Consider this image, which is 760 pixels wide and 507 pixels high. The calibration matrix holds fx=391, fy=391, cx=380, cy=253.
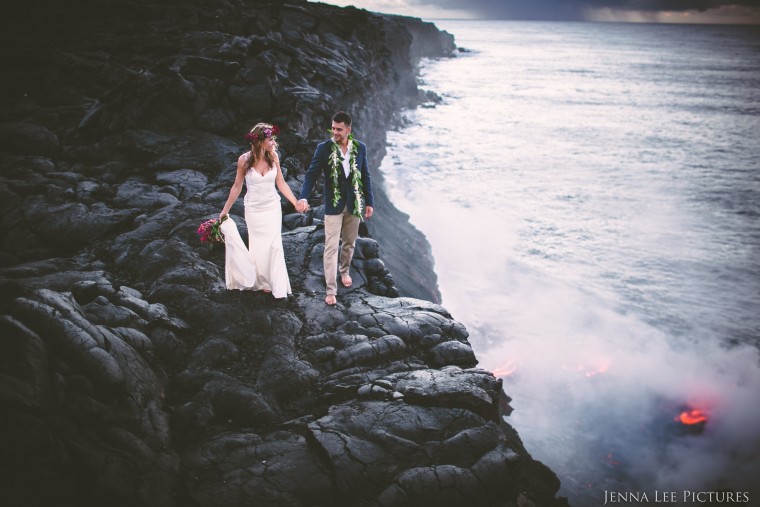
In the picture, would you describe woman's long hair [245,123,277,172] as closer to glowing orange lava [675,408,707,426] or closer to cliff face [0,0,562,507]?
cliff face [0,0,562,507]

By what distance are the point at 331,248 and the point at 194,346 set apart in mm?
2567

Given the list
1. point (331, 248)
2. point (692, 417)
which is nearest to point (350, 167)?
point (331, 248)

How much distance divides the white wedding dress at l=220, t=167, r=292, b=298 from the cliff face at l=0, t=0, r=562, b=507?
355 millimetres

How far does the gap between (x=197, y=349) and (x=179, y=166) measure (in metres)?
6.95

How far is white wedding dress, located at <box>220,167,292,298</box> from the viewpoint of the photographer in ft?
20.4

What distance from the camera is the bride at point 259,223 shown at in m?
6.08

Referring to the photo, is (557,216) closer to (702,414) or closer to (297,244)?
(702,414)

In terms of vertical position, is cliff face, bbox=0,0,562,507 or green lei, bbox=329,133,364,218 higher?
green lei, bbox=329,133,364,218

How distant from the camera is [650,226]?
89.6ft

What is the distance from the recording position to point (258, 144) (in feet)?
19.7

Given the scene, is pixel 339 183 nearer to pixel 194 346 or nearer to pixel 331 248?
pixel 331 248

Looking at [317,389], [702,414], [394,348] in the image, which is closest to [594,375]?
[702,414]

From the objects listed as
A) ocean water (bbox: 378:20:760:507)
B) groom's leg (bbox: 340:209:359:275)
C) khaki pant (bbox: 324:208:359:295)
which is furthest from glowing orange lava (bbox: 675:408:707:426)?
khaki pant (bbox: 324:208:359:295)

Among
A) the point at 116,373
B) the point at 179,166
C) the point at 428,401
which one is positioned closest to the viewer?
the point at 116,373
